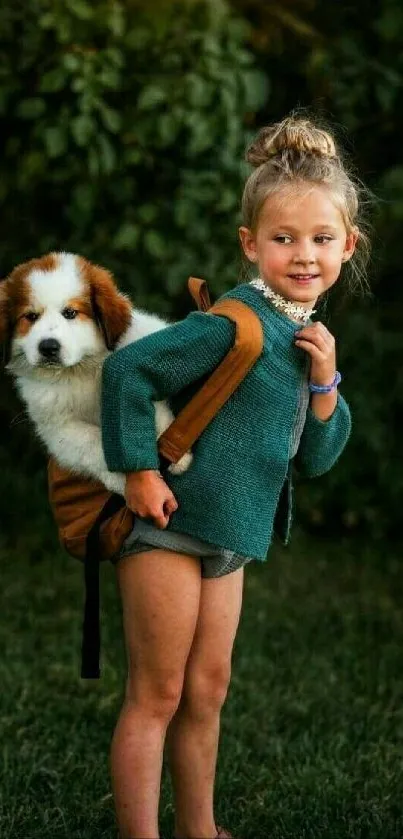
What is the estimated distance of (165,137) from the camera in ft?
18.0

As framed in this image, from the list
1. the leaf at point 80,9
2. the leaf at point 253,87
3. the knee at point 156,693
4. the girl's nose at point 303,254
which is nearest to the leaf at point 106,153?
the leaf at point 80,9

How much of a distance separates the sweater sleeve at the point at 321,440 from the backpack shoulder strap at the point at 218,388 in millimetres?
281

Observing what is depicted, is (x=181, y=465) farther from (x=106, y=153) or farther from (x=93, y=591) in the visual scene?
(x=106, y=153)

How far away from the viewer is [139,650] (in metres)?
3.03

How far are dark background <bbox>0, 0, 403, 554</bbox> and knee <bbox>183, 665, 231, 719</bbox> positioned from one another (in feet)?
7.09

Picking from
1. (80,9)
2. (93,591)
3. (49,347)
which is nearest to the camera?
(49,347)

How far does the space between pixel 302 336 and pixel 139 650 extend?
0.75 meters

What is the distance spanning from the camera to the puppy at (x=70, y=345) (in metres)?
2.90

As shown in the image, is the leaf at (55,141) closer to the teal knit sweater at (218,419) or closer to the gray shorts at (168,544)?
the teal knit sweater at (218,419)

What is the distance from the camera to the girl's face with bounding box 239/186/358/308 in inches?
117

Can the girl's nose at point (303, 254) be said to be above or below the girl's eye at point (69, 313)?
above

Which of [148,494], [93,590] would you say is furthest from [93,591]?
[148,494]

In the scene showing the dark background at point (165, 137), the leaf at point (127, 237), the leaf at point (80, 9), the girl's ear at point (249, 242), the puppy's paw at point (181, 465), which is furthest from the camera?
the leaf at point (127, 237)

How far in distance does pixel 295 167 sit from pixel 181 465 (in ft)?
2.20
